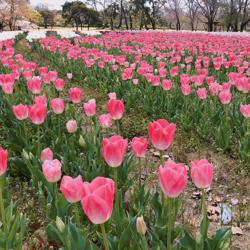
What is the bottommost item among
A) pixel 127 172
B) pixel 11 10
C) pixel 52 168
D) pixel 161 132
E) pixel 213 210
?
pixel 213 210

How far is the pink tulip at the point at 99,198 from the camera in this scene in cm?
133

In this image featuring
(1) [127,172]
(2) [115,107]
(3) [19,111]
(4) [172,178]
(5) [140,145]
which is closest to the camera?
(4) [172,178]

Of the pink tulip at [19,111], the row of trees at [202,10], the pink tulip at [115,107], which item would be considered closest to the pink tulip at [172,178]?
the pink tulip at [115,107]

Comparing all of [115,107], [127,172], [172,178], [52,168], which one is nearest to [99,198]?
[172,178]

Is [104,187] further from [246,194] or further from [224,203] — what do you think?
[246,194]

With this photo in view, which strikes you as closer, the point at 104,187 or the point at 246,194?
the point at 104,187

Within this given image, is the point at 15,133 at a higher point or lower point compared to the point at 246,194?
higher

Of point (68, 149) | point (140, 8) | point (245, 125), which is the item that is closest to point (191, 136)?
point (245, 125)

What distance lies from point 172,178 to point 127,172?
5.42 ft

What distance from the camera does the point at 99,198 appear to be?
1.33 meters

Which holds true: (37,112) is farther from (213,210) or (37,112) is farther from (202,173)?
(213,210)

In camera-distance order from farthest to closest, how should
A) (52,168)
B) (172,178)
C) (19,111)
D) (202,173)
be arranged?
(19,111)
(52,168)
(202,173)
(172,178)

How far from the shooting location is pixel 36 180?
304cm

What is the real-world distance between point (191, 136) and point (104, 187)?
3.62 m
